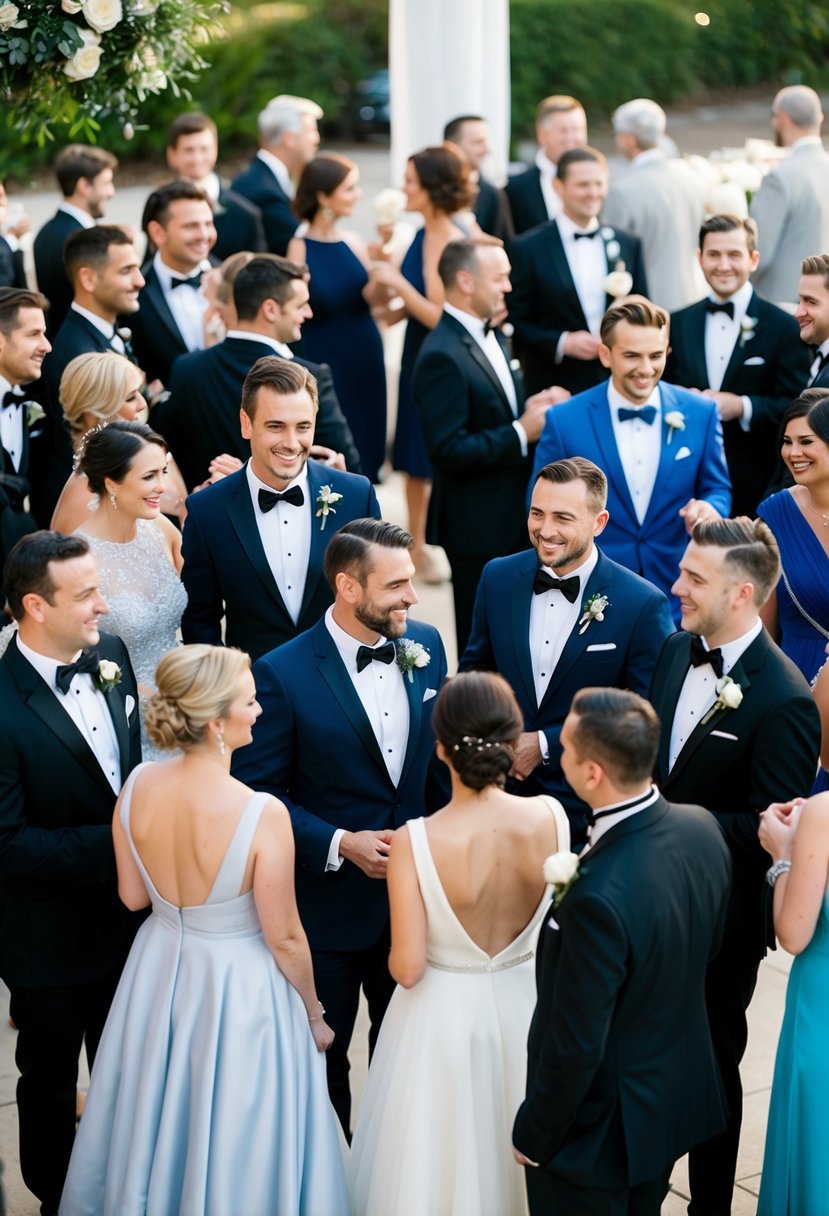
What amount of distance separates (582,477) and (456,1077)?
1.71m

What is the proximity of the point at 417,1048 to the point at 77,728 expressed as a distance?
113 cm

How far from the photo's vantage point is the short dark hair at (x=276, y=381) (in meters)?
4.85

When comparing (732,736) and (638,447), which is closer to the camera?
(732,736)

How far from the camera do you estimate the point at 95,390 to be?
17.5 feet

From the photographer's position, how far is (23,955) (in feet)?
13.0

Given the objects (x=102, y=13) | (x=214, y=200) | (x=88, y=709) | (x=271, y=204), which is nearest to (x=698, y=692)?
(x=88, y=709)

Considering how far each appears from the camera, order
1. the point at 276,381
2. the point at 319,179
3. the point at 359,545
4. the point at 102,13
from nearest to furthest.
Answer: the point at 359,545 < the point at 276,381 < the point at 102,13 < the point at 319,179

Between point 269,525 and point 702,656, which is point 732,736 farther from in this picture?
point 269,525

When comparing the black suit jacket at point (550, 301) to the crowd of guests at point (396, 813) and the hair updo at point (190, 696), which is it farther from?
the hair updo at point (190, 696)

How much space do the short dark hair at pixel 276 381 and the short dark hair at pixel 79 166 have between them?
348 centimetres

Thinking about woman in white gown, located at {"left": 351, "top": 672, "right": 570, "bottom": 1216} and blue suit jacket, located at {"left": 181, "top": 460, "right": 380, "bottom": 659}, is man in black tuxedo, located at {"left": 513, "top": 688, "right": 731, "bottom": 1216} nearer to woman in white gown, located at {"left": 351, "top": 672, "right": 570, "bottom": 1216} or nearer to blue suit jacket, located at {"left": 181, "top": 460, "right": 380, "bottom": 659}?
woman in white gown, located at {"left": 351, "top": 672, "right": 570, "bottom": 1216}

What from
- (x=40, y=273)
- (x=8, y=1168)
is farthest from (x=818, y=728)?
(x=40, y=273)

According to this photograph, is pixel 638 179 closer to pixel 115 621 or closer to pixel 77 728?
pixel 115 621

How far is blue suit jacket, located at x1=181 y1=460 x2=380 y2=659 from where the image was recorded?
16.1 feet
